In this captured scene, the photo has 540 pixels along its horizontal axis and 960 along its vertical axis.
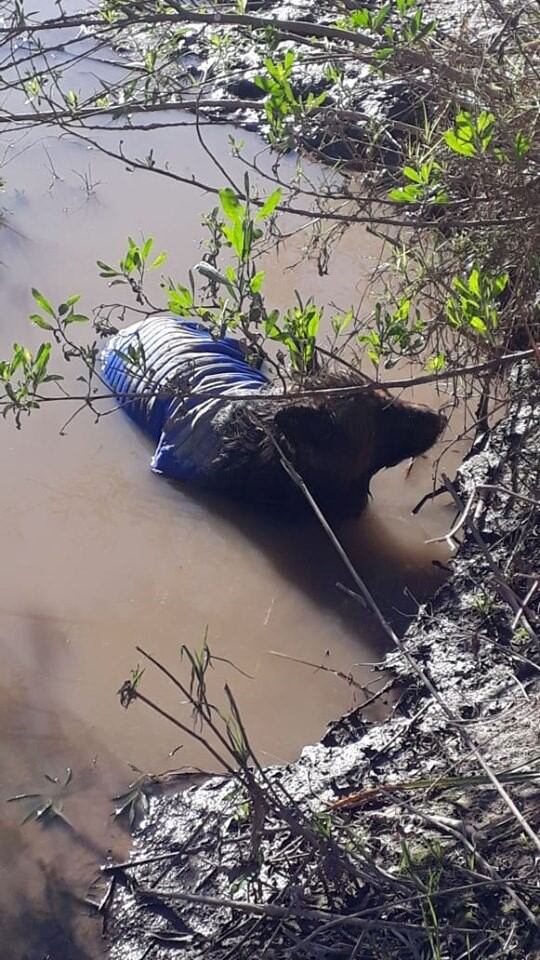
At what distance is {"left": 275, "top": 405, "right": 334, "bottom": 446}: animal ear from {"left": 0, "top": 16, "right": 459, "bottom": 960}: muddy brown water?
1.42ft

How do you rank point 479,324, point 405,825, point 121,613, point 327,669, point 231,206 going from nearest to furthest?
point 231,206, point 479,324, point 405,825, point 327,669, point 121,613

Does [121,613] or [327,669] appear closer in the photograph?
[327,669]

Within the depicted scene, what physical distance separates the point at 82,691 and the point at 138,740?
13.8 inches

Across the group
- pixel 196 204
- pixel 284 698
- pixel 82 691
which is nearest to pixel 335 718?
pixel 284 698

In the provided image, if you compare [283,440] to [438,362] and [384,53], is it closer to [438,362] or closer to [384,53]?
[438,362]

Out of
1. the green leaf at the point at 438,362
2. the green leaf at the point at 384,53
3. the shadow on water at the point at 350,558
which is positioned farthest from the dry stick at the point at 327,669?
the green leaf at the point at 384,53

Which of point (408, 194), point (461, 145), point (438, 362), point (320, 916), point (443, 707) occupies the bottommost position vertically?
point (320, 916)

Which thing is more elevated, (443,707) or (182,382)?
(182,382)

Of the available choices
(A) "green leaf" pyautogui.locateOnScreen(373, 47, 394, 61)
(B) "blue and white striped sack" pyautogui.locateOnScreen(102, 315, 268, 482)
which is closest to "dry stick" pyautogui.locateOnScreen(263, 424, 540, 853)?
(A) "green leaf" pyautogui.locateOnScreen(373, 47, 394, 61)

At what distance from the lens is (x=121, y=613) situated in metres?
4.32

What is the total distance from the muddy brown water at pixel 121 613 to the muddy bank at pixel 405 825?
215 mm

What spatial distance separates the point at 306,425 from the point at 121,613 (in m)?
1.13

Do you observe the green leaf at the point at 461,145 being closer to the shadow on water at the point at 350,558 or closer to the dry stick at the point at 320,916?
the dry stick at the point at 320,916

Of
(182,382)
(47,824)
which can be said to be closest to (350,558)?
(182,382)
